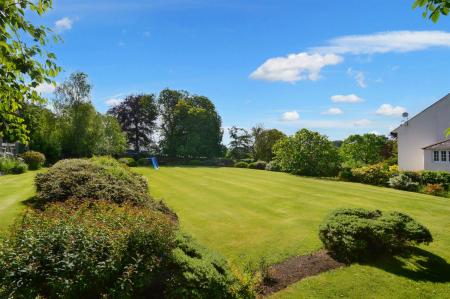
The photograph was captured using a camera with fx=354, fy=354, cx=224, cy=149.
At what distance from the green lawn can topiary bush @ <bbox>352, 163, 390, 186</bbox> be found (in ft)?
24.9

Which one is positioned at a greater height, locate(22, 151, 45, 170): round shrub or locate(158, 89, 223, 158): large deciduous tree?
locate(158, 89, 223, 158): large deciduous tree

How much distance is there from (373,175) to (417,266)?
22182 millimetres

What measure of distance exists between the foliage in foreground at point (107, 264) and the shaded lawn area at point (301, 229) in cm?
228

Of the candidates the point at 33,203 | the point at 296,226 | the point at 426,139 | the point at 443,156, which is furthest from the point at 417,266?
the point at 426,139

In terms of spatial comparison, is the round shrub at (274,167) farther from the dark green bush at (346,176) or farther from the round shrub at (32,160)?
the round shrub at (32,160)

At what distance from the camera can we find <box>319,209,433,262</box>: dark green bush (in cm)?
992

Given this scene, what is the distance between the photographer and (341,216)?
1093 cm

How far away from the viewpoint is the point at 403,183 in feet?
90.6

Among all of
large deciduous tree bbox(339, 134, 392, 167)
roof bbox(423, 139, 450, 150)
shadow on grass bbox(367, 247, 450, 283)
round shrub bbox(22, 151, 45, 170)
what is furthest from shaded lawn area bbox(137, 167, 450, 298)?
large deciduous tree bbox(339, 134, 392, 167)

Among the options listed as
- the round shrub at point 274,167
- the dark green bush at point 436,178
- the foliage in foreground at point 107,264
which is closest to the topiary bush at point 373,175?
the dark green bush at point 436,178

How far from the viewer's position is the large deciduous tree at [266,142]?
55375mm

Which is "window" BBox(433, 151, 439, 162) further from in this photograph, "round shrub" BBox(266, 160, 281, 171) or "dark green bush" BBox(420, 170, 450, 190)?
"round shrub" BBox(266, 160, 281, 171)

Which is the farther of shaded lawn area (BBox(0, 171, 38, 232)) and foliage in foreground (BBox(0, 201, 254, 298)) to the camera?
shaded lawn area (BBox(0, 171, 38, 232))

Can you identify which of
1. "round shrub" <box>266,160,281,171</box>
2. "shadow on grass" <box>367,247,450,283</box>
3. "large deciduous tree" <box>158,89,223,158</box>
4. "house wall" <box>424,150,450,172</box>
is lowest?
"shadow on grass" <box>367,247,450,283</box>
